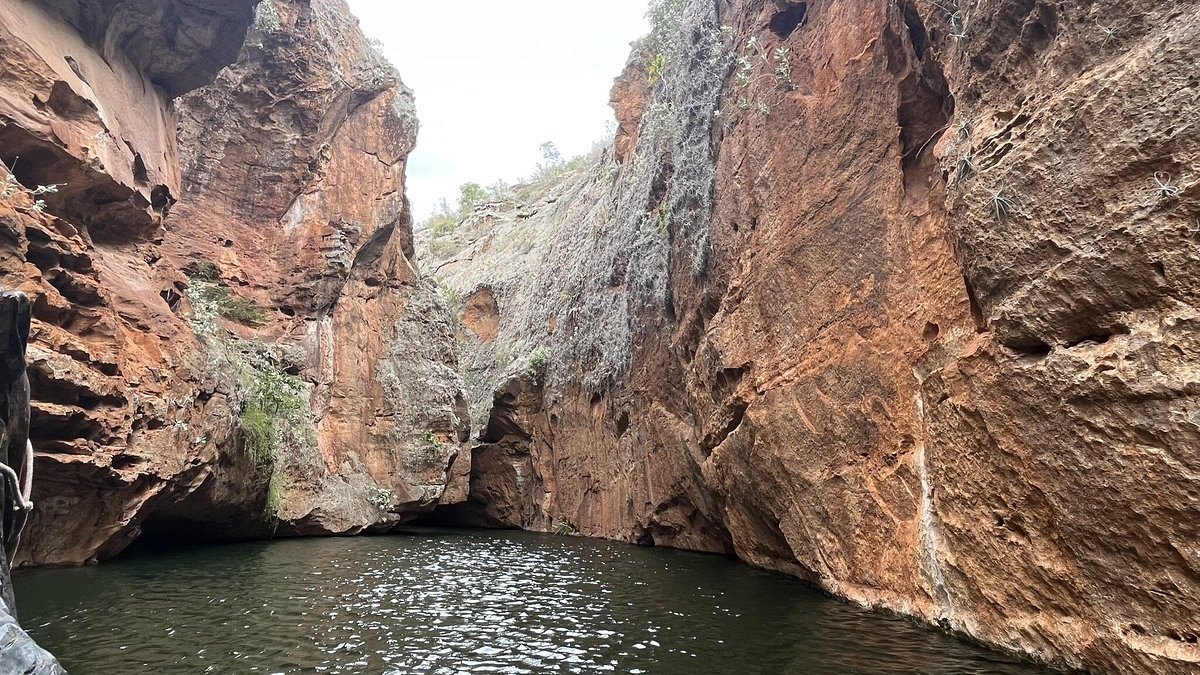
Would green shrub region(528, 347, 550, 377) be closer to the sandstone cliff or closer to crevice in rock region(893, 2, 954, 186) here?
the sandstone cliff

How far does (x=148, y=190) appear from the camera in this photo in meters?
14.5

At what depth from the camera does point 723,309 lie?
1434cm

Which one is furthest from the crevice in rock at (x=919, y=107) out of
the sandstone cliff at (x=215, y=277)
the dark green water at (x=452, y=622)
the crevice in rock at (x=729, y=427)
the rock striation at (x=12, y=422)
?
the sandstone cliff at (x=215, y=277)

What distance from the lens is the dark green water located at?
704 centimetres

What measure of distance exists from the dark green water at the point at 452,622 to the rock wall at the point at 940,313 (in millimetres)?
1145

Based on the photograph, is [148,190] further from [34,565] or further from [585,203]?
[585,203]

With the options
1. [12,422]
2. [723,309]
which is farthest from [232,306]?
[723,309]

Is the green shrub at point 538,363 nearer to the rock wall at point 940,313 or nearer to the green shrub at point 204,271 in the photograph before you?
the rock wall at point 940,313

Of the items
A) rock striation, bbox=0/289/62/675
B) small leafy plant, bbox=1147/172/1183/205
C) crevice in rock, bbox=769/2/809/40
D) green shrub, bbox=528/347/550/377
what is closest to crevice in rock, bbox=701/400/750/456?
crevice in rock, bbox=769/2/809/40

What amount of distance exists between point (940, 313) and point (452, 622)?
7392mm

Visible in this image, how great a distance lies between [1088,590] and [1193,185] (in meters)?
3.52

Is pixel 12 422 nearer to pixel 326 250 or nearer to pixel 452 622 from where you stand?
pixel 452 622

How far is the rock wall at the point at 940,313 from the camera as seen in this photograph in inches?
223

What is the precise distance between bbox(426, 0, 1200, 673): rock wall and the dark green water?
3.76 ft
